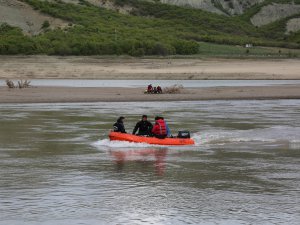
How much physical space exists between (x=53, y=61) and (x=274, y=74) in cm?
2338

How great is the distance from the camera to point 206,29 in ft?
427

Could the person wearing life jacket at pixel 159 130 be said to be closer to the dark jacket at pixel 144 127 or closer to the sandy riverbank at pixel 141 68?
the dark jacket at pixel 144 127

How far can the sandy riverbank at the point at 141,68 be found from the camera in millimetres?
71188

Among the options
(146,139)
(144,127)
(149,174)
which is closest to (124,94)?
A: (144,127)

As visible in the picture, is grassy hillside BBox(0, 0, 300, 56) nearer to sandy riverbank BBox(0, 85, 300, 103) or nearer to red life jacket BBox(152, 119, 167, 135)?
sandy riverbank BBox(0, 85, 300, 103)

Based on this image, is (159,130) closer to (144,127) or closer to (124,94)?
(144,127)

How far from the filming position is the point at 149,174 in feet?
62.3

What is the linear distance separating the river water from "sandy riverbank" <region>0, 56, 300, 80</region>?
36805mm

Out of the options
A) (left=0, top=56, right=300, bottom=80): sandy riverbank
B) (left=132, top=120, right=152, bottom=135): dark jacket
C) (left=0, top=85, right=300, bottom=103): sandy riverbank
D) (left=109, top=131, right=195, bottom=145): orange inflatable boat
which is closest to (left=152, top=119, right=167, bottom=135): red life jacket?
(left=109, top=131, right=195, bottom=145): orange inflatable boat

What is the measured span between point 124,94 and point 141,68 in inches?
940

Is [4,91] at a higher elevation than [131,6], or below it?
below

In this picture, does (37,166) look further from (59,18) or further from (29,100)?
(59,18)

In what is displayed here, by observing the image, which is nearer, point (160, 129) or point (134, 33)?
point (160, 129)

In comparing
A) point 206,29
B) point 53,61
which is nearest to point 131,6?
point 206,29
